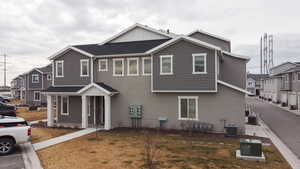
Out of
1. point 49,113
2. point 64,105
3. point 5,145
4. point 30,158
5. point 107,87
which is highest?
point 107,87

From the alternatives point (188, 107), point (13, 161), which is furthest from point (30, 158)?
point (188, 107)

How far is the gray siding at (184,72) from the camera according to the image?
46.0ft

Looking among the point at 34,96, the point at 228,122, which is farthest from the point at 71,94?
the point at 34,96

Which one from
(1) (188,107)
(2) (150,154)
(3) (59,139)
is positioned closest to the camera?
(2) (150,154)

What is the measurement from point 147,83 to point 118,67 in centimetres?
302

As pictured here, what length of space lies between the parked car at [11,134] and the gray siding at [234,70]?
644 inches

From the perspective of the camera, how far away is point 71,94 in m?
16.9

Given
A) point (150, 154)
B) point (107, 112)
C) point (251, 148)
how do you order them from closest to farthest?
point (251, 148) → point (150, 154) → point (107, 112)

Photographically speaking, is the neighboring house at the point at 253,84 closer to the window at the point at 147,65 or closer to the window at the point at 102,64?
the window at the point at 147,65

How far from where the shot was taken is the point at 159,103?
15.8m

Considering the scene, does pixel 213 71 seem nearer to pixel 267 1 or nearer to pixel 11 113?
pixel 267 1

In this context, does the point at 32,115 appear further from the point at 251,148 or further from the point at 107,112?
the point at 251,148

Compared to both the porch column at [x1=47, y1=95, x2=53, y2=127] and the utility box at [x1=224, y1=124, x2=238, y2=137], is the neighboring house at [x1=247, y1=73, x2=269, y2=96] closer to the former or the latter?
the utility box at [x1=224, y1=124, x2=238, y2=137]

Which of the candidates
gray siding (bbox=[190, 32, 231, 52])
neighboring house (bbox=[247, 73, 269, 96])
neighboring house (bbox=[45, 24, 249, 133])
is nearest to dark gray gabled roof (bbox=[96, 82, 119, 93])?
neighboring house (bbox=[45, 24, 249, 133])
